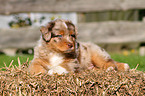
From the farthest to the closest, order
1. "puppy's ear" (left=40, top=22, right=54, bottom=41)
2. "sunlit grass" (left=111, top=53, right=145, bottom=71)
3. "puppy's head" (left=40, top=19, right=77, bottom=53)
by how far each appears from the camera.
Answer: "sunlit grass" (left=111, top=53, right=145, bottom=71), "puppy's ear" (left=40, top=22, right=54, bottom=41), "puppy's head" (left=40, top=19, right=77, bottom=53)

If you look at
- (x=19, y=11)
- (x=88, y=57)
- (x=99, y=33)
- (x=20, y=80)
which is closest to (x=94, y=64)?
(x=88, y=57)

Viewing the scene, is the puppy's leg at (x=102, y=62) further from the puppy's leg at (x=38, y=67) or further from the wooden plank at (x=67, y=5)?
the wooden plank at (x=67, y=5)

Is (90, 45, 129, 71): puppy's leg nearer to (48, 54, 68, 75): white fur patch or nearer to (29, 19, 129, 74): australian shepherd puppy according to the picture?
(29, 19, 129, 74): australian shepherd puppy

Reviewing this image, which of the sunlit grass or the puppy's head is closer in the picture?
the puppy's head

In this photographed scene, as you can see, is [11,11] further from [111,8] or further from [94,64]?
[94,64]

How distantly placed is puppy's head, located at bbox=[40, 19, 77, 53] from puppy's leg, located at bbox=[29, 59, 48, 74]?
309 mm

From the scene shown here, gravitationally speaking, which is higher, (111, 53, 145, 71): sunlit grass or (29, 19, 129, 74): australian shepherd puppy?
(29, 19, 129, 74): australian shepherd puppy

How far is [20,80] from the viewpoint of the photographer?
2.95 m

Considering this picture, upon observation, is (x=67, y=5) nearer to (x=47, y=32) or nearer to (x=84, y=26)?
(x=84, y=26)

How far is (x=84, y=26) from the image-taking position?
6.70 metres

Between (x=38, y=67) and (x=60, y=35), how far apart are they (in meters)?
0.60

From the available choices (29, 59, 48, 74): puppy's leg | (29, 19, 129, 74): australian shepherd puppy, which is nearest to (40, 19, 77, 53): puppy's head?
(29, 19, 129, 74): australian shepherd puppy

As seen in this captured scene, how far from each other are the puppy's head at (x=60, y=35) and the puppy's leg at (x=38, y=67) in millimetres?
309

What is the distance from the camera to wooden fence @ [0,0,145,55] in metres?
6.60
